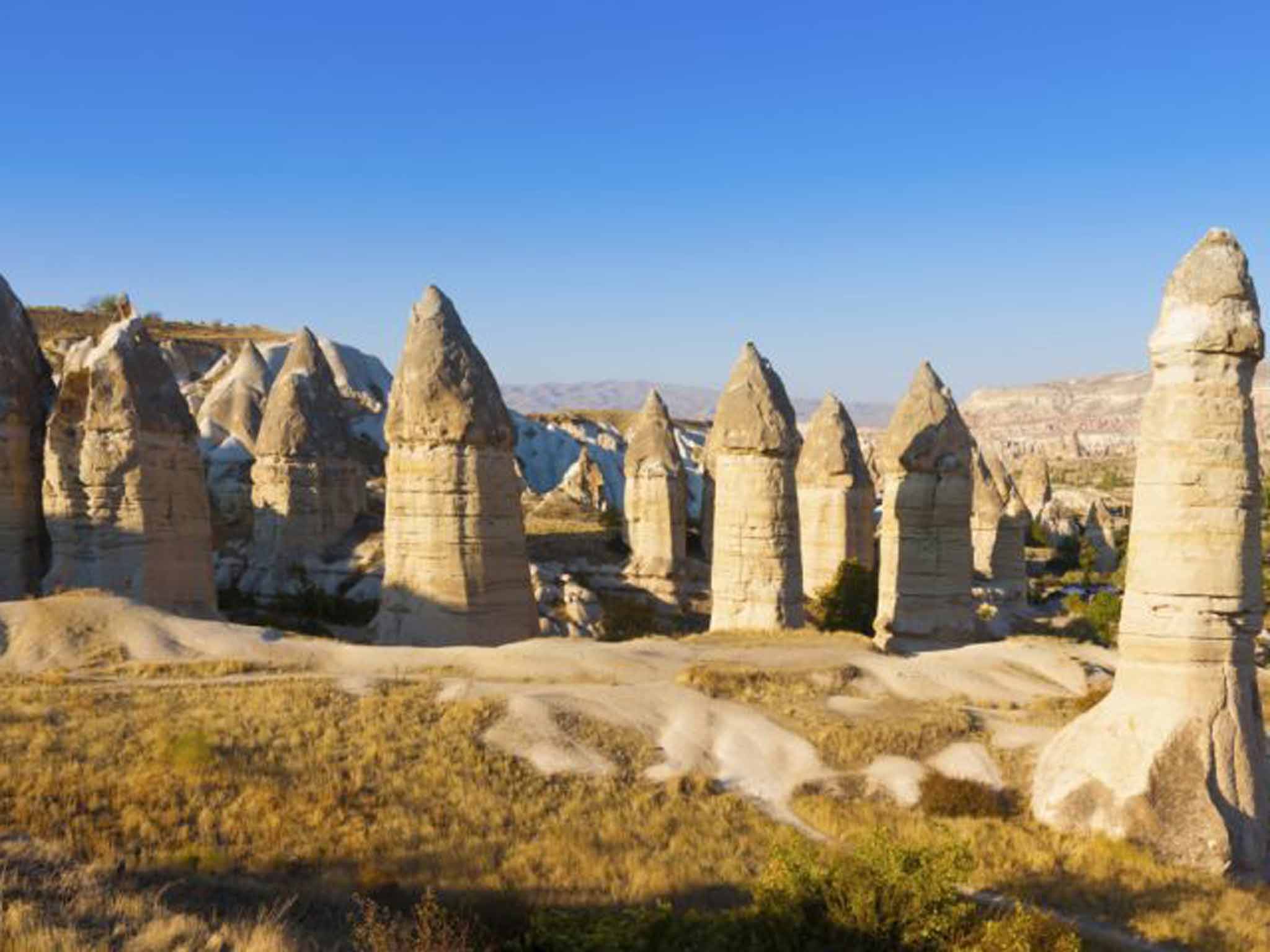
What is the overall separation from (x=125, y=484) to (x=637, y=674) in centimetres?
1219

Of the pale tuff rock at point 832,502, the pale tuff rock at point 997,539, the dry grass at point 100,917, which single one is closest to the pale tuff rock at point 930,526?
the pale tuff rock at point 832,502

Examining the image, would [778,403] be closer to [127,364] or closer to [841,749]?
[841,749]

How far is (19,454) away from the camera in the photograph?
22000 mm

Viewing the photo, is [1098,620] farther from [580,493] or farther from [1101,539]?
[580,493]

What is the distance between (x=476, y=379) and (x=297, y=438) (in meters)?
13.9

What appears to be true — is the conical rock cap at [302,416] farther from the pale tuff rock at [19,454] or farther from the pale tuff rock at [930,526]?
the pale tuff rock at [930,526]

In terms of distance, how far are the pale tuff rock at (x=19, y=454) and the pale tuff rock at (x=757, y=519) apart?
15.9m

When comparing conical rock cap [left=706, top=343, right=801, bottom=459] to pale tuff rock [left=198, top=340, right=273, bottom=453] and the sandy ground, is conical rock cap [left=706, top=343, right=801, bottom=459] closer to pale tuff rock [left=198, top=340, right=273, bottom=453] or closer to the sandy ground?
the sandy ground

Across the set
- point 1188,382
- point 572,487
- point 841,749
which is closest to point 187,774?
point 841,749

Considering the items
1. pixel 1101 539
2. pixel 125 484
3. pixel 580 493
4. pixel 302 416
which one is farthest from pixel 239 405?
pixel 1101 539

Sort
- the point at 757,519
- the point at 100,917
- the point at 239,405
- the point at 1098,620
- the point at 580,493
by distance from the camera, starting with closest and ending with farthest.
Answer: the point at 100,917, the point at 757,519, the point at 1098,620, the point at 239,405, the point at 580,493

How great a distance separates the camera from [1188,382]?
10.9 metres

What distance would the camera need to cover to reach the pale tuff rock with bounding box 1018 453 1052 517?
59.7 metres

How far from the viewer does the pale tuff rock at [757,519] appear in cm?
2111
